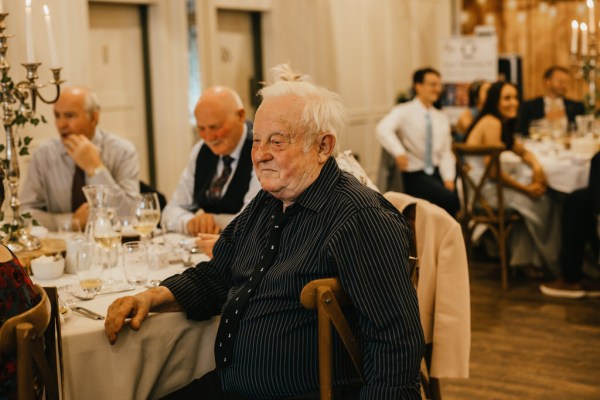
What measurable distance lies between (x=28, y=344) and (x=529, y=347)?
3.30m

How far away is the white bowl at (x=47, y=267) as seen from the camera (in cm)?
285

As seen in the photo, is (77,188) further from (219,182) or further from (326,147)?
(326,147)

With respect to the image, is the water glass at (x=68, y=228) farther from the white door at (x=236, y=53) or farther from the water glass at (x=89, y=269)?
the white door at (x=236, y=53)

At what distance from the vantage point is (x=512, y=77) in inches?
427

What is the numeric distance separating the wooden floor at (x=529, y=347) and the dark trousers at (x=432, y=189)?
836 mm

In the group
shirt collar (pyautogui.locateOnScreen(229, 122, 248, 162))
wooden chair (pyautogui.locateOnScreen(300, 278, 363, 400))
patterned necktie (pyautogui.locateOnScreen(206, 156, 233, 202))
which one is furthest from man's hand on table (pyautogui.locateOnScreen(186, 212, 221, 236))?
wooden chair (pyautogui.locateOnScreen(300, 278, 363, 400))

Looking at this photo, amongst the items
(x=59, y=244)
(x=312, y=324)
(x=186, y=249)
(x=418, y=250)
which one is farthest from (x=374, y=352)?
(x=59, y=244)

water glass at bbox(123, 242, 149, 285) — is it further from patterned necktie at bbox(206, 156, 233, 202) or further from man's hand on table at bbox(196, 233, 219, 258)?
patterned necktie at bbox(206, 156, 233, 202)

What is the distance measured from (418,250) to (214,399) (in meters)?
0.88

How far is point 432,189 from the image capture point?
6.70 meters

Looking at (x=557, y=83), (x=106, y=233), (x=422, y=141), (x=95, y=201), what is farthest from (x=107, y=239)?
(x=557, y=83)

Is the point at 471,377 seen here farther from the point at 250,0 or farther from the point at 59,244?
the point at 250,0

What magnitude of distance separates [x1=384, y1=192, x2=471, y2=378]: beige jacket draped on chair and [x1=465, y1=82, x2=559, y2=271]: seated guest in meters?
3.27

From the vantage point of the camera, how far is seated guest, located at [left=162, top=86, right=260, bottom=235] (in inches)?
146
